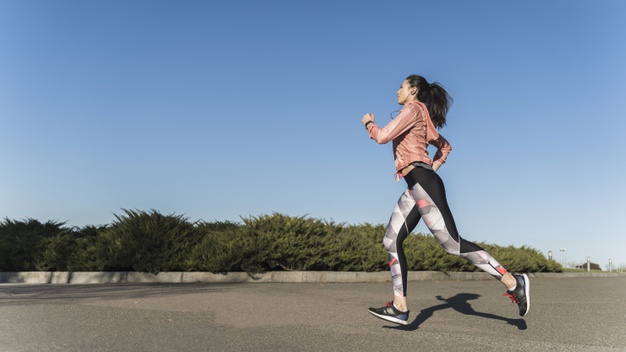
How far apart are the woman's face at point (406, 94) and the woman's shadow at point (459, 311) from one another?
2.12 meters

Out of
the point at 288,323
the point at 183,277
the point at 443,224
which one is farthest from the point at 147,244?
the point at 443,224

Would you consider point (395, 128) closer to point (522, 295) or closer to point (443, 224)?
point (443, 224)

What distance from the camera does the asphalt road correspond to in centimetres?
457

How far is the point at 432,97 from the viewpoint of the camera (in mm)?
5320

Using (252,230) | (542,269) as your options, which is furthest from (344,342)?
(542,269)

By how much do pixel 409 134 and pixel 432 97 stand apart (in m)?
0.57

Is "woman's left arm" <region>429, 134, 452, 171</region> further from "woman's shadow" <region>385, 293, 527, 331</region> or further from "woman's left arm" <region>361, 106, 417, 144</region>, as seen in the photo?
"woman's shadow" <region>385, 293, 527, 331</region>

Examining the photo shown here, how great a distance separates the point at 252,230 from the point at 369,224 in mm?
5762

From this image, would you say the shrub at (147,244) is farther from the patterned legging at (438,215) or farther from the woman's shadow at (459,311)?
the patterned legging at (438,215)

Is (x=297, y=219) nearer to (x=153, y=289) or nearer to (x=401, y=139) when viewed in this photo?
(x=153, y=289)

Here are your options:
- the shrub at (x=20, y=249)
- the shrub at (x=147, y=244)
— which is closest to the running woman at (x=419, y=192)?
the shrub at (x=147, y=244)

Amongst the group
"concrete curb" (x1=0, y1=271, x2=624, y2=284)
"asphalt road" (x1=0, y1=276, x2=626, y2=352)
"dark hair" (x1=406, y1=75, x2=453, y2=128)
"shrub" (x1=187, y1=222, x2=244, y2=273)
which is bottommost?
"asphalt road" (x1=0, y1=276, x2=626, y2=352)

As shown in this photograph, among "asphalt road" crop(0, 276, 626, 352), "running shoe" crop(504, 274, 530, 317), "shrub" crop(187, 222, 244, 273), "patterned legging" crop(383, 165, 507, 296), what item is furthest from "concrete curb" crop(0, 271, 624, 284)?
→ "running shoe" crop(504, 274, 530, 317)

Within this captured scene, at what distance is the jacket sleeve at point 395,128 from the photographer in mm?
4816
